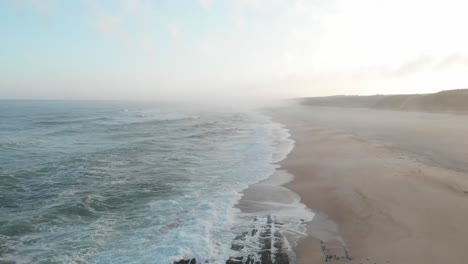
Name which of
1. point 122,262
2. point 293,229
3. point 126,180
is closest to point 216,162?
point 126,180

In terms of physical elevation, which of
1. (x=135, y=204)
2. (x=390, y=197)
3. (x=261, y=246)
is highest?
(x=390, y=197)

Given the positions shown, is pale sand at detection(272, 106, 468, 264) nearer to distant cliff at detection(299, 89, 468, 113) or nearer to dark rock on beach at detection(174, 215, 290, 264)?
dark rock on beach at detection(174, 215, 290, 264)

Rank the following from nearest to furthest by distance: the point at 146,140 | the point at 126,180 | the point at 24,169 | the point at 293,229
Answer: the point at 293,229
the point at 126,180
the point at 24,169
the point at 146,140

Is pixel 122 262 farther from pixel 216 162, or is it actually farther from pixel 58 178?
pixel 216 162

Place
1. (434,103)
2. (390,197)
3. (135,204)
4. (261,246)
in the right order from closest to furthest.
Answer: (261,246)
(390,197)
(135,204)
(434,103)

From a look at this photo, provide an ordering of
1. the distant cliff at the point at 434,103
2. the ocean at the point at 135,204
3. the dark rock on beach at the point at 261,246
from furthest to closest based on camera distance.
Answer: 1. the distant cliff at the point at 434,103
2. the ocean at the point at 135,204
3. the dark rock on beach at the point at 261,246

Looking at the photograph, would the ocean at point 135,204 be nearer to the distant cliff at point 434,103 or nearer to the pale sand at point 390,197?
the pale sand at point 390,197

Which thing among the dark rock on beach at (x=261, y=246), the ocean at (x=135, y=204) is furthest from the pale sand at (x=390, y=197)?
the ocean at (x=135, y=204)

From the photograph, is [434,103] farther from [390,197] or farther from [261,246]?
[261,246]

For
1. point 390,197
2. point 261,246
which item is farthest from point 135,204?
point 390,197
